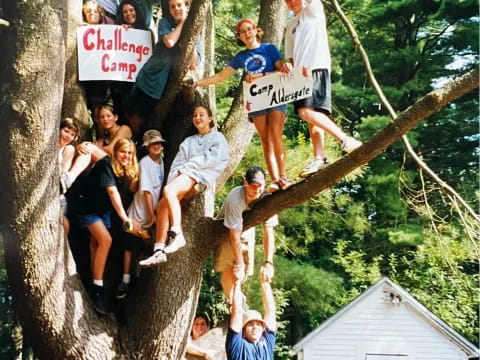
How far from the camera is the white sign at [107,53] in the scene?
6.23 metres

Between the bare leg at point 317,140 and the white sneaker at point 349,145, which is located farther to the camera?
the bare leg at point 317,140

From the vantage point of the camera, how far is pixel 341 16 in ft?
17.4

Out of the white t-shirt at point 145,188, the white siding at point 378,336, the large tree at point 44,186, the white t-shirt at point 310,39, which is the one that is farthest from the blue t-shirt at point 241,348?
the white siding at point 378,336

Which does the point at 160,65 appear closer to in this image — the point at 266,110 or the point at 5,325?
the point at 266,110

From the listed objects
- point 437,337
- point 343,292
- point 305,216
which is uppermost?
point 305,216

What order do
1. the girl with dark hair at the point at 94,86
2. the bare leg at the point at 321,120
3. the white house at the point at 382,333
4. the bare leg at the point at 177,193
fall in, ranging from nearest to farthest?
the bare leg at the point at 321,120, the bare leg at the point at 177,193, the girl with dark hair at the point at 94,86, the white house at the point at 382,333

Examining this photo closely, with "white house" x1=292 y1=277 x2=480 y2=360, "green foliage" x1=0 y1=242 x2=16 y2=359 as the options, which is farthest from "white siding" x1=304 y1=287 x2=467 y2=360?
"green foliage" x1=0 y1=242 x2=16 y2=359

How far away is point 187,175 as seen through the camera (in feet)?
18.0

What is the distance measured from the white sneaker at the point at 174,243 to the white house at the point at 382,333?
6841 mm

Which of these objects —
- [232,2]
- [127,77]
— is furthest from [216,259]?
[232,2]

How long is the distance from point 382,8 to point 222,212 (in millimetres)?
Result: 12296

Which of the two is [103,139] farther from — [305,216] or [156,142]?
[305,216]

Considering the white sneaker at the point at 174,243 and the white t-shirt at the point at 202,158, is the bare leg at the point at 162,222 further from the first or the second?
the white t-shirt at the point at 202,158

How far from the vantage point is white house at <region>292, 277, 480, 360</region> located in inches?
459
